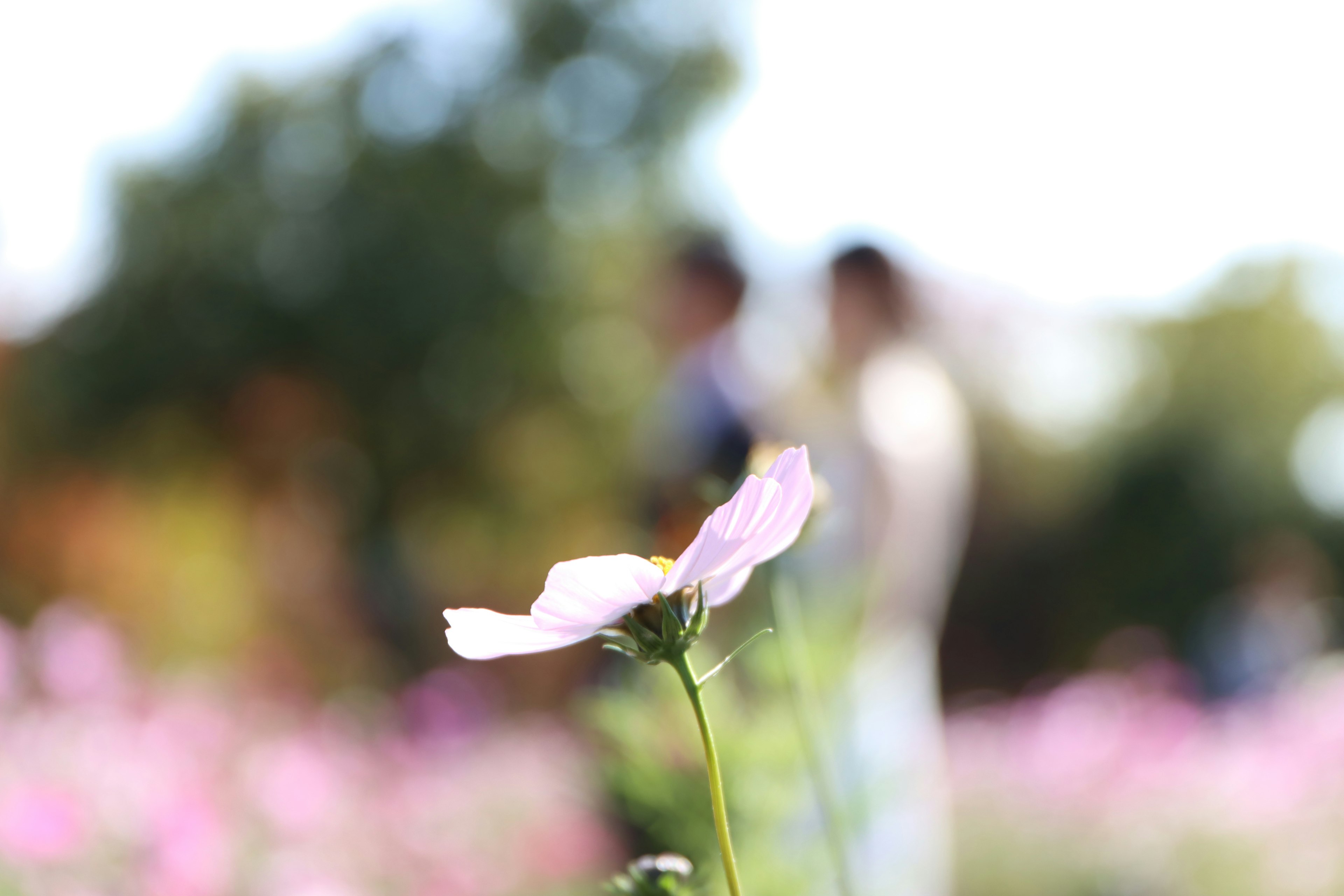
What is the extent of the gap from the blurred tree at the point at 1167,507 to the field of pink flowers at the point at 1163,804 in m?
6.95

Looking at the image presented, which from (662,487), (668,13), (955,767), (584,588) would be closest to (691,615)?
(584,588)

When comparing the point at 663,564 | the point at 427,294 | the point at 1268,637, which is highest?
the point at 427,294

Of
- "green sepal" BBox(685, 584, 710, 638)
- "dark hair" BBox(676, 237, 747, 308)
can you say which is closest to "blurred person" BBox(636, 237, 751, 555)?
"dark hair" BBox(676, 237, 747, 308)

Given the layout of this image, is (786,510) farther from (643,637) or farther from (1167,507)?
(1167,507)

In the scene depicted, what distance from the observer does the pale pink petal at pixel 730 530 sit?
0.38 meters

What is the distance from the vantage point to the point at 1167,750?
2.77 meters

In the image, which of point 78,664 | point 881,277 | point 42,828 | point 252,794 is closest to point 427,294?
point 78,664

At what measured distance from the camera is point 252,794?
2033mm

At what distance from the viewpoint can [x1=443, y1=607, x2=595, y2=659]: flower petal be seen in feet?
1.26

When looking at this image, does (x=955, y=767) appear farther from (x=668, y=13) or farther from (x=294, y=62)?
(x=294, y=62)

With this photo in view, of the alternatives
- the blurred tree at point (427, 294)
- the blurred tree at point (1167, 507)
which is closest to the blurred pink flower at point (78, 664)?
the blurred tree at point (427, 294)

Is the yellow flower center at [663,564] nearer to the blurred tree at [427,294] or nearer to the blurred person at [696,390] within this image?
the blurred person at [696,390]

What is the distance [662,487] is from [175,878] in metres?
0.80

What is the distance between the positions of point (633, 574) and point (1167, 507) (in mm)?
10514
